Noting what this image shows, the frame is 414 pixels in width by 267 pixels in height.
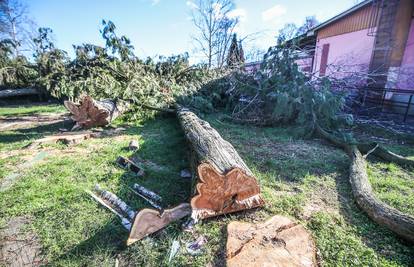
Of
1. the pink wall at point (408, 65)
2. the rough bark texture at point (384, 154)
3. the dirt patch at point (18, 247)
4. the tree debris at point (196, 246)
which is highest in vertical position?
the pink wall at point (408, 65)

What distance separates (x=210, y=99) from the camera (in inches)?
293

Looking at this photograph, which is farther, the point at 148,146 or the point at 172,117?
the point at 172,117

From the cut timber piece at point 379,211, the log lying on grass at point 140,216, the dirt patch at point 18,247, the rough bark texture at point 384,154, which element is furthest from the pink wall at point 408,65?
the dirt patch at point 18,247

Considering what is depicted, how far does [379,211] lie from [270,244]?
3.81 ft

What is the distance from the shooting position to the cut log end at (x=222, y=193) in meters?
2.06

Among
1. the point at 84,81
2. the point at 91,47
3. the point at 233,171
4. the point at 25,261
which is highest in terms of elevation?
the point at 91,47

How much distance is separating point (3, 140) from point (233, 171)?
15.7ft

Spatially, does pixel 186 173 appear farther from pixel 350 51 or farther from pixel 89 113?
pixel 350 51

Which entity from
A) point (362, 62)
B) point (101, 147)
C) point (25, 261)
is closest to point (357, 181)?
point (25, 261)

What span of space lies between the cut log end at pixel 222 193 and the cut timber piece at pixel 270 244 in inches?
8.1

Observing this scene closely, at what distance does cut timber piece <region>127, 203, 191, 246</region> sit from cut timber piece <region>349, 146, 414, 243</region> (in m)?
1.75

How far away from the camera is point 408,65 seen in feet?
22.2

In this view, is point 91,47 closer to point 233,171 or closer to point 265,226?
point 233,171

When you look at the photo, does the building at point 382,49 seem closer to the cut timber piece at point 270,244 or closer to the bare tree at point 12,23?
the cut timber piece at point 270,244
